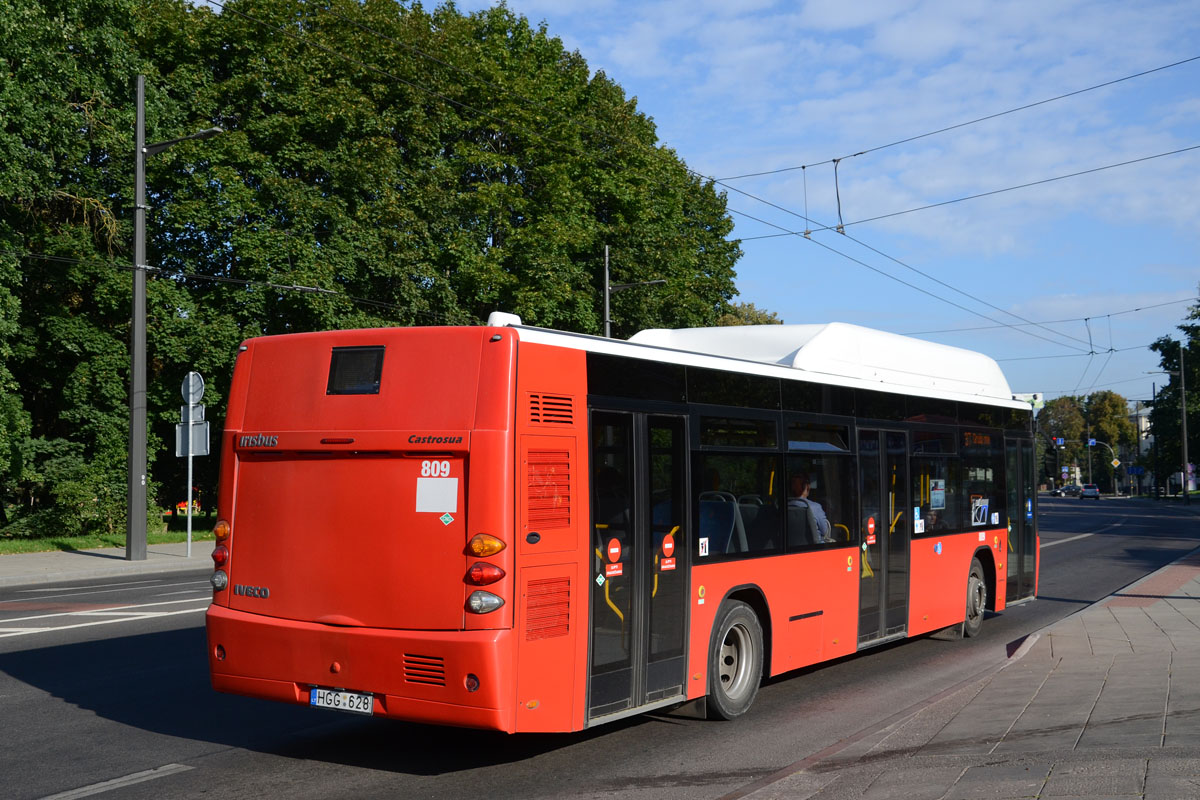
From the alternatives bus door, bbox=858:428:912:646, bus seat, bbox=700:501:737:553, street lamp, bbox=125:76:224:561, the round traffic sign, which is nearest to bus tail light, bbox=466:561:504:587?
the round traffic sign

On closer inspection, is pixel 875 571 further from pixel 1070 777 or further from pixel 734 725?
pixel 1070 777

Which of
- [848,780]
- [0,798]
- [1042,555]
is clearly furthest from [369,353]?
[1042,555]

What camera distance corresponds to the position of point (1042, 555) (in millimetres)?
27594

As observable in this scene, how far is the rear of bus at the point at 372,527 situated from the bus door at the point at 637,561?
2.64 ft

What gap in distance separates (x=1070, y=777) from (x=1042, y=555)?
2312 cm

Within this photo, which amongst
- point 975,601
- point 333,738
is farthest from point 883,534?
point 333,738

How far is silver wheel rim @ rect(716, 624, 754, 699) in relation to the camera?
28.1 ft

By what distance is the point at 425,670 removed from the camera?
6.51 metres

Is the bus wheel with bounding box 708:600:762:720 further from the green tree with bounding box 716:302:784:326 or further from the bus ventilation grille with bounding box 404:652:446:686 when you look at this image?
the green tree with bounding box 716:302:784:326

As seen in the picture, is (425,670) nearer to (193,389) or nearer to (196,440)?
(196,440)

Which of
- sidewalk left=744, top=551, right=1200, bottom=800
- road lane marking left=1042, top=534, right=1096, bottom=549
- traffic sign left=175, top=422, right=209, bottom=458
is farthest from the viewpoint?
road lane marking left=1042, top=534, right=1096, bottom=549

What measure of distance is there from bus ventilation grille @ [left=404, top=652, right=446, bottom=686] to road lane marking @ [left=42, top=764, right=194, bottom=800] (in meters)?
1.60

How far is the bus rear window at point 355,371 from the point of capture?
7.05m

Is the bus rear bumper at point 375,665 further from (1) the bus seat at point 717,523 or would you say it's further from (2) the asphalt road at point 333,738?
(1) the bus seat at point 717,523
